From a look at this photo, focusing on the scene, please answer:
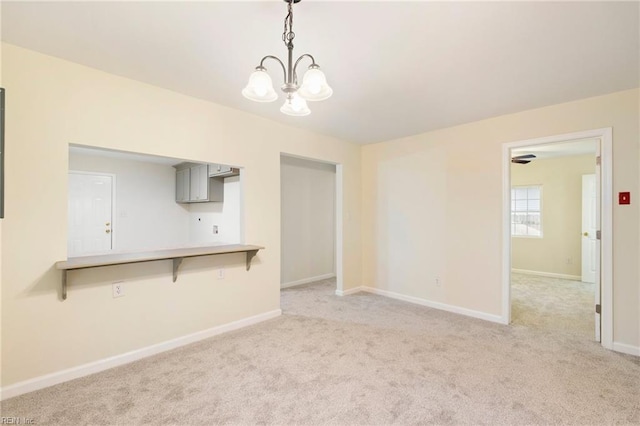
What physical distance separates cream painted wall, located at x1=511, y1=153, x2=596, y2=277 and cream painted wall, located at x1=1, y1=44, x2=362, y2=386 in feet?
19.4

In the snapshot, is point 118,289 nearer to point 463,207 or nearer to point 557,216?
point 463,207

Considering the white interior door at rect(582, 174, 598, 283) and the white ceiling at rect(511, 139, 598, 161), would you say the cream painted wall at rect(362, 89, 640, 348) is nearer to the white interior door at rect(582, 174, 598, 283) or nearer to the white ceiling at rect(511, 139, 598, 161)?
the white ceiling at rect(511, 139, 598, 161)

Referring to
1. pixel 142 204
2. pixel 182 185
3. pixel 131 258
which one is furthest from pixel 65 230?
pixel 142 204

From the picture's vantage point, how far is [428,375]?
7.69ft

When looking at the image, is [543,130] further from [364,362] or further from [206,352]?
[206,352]

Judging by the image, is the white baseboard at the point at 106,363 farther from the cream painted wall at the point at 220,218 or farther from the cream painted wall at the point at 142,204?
the cream painted wall at the point at 142,204

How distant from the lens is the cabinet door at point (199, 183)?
492 centimetres

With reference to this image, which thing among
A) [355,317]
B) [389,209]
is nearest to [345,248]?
[389,209]

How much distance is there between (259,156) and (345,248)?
206 cm

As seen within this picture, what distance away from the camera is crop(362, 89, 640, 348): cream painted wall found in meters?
2.77

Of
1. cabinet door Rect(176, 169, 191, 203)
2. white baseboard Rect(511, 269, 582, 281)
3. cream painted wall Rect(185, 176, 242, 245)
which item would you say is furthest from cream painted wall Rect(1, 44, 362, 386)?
white baseboard Rect(511, 269, 582, 281)

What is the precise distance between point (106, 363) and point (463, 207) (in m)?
4.10

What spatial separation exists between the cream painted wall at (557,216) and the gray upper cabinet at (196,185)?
6.33 m

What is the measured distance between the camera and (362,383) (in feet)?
7.31
